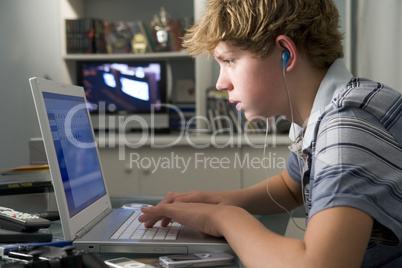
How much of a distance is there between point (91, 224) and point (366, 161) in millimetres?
572

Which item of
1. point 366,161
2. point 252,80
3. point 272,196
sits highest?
point 252,80

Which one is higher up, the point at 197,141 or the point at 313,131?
the point at 313,131

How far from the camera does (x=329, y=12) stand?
1007mm

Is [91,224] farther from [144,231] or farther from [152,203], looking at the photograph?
[152,203]

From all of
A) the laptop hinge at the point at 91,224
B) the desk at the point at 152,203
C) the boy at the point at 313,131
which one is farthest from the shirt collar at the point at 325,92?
the laptop hinge at the point at 91,224

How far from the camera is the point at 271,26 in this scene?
928 mm

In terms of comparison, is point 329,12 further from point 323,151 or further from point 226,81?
point 323,151

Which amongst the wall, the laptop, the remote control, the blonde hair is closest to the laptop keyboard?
the laptop

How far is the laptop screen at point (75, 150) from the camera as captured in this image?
0.89 metres

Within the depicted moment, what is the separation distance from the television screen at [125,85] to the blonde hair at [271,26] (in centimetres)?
202

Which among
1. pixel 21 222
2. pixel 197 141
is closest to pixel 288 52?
pixel 21 222

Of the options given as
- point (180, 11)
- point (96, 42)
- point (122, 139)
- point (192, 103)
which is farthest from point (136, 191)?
point (180, 11)

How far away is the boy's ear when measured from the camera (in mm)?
934

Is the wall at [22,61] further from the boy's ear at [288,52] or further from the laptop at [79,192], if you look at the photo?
the boy's ear at [288,52]
